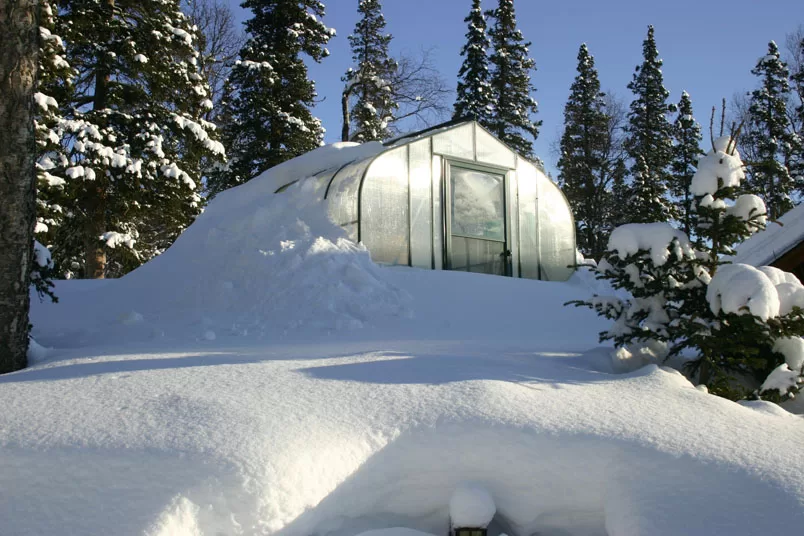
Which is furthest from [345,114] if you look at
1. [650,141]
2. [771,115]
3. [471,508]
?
[471,508]

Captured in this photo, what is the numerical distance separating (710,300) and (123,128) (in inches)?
538

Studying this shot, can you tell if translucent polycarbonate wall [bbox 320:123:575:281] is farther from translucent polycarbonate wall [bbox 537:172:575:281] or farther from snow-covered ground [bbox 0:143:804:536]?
snow-covered ground [bbox 0:143:804:536]

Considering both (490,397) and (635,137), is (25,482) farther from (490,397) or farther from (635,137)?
(635,137)

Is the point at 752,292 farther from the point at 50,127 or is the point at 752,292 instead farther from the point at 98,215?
the point at 98,215

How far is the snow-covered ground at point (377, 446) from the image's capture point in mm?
2822

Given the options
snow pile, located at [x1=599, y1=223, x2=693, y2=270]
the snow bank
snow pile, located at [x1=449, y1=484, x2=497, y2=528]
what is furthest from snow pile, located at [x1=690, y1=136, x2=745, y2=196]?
snow pile, located at [x1=449, y1=484, x2=497, y2=528]

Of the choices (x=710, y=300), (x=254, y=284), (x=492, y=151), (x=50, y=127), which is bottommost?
(x=710, y=300)

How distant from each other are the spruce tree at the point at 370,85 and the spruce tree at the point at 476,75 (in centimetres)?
351

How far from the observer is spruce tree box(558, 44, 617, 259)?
27.0 metres

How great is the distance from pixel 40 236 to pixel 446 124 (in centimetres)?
862

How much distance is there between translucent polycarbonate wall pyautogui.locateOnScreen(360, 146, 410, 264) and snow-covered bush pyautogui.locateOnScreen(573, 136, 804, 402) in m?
6.05

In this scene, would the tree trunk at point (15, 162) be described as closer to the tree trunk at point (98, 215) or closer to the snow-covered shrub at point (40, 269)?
the snow-covered shrub at point (40, 269)

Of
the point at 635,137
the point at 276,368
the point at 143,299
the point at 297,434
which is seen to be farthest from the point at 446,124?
the point at 635,137

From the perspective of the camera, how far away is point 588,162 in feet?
→ 90.3
